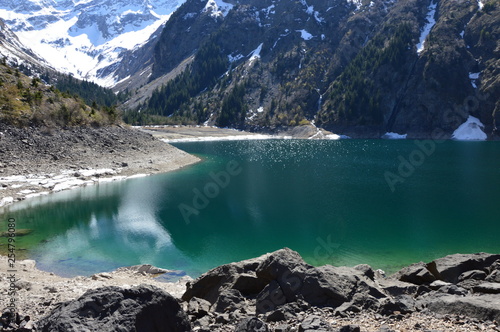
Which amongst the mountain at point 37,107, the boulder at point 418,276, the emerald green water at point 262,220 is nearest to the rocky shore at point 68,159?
the mountain at point 37,107

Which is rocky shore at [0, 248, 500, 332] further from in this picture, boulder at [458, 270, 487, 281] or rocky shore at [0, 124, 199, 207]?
rocky shore at [0, 124, 199, 207]

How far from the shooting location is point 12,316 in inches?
412

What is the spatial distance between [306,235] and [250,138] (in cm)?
12058

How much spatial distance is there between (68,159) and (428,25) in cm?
17787

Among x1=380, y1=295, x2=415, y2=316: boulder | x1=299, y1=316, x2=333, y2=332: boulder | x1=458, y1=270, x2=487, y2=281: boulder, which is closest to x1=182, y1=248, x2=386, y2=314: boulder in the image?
x1=380, y1=295, x2=415, y2=316: boulder

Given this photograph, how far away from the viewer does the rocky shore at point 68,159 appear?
144 ft

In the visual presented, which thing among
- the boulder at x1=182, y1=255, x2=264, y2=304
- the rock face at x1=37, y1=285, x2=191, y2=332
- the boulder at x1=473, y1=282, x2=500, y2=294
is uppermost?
the rock face at x1=37, y1=285, x2=191, y2=332

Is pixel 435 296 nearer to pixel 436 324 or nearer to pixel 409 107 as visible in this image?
pixel 436 324

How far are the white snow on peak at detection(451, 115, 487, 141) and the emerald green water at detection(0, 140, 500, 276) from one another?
8272cm

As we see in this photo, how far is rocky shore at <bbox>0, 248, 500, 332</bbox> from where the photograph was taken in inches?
371

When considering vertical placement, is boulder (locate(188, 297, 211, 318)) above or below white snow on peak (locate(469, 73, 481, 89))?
below

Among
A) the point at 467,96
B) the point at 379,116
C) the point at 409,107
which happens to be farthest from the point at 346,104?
the point at 467,96

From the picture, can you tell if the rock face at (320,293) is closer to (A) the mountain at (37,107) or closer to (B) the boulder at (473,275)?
(B) the boulder at (473,275)

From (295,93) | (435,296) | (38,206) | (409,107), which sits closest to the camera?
(435,296)
